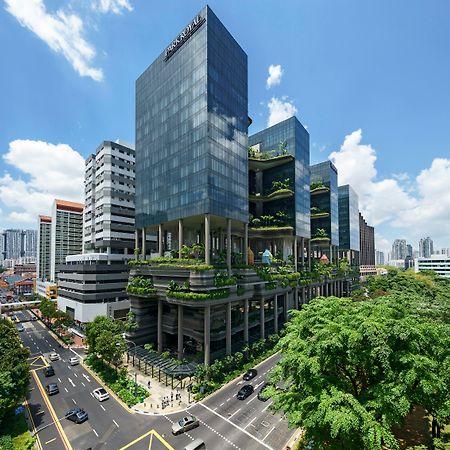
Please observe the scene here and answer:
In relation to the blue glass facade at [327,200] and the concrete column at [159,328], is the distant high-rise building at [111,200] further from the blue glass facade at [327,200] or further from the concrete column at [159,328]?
the blue glass facade at [327,200]

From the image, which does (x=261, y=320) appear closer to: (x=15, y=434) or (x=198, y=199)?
(x=198, y=199)

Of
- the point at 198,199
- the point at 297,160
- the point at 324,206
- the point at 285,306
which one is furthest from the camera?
the point at 324,206

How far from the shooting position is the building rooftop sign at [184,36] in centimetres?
5362

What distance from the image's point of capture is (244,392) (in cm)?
3966

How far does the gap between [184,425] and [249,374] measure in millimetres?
16898

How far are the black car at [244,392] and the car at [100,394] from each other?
20166 mm

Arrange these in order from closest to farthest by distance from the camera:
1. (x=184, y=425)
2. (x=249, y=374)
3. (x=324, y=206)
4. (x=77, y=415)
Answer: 1. (x=184, y=425)
2. (x=77, y=415)
3. (x=249, y=374)
4. (x=324, y=206)

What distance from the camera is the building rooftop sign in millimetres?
53625

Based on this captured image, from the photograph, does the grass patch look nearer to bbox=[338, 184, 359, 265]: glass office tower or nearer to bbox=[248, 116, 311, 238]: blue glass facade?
bbox=[248, 116, 311, 238]: blue glass facade

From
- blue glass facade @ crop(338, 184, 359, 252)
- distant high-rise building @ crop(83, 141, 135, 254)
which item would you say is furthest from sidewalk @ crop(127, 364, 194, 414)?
blue glass facade @ crop(338, 184, 359, 252)

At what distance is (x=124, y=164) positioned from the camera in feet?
321

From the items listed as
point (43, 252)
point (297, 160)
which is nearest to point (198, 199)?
point (297, 160)

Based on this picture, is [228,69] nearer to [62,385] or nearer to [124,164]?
[124,164]

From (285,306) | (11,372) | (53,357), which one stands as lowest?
(53,357)
